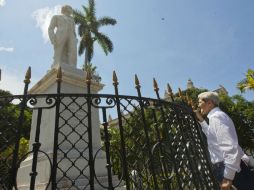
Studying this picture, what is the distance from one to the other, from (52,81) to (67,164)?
198cm

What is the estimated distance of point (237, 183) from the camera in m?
3.16

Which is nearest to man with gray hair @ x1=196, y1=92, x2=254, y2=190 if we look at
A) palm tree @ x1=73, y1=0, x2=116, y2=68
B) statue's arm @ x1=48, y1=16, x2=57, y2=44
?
statue's arm @ x1=48, y1=16, x2=57, y2=44

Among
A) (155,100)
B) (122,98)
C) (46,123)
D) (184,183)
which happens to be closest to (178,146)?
(184,183)

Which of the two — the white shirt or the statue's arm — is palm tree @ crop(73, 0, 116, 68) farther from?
the white shirt

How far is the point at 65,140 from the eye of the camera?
407 cm

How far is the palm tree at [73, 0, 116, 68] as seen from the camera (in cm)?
2927

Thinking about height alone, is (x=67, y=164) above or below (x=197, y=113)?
below

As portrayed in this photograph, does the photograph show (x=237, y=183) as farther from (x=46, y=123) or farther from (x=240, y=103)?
(x=240, y=103)

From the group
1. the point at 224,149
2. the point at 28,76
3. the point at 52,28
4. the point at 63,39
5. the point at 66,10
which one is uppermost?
the point at 66,10

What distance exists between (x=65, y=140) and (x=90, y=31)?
27.5 metres

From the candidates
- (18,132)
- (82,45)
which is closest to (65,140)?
(18,132)

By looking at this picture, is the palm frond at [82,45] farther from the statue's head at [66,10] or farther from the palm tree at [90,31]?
the statue's head at [66,10]

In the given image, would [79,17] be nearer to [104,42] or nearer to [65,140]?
[104,42]

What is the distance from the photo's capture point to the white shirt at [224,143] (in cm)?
277
